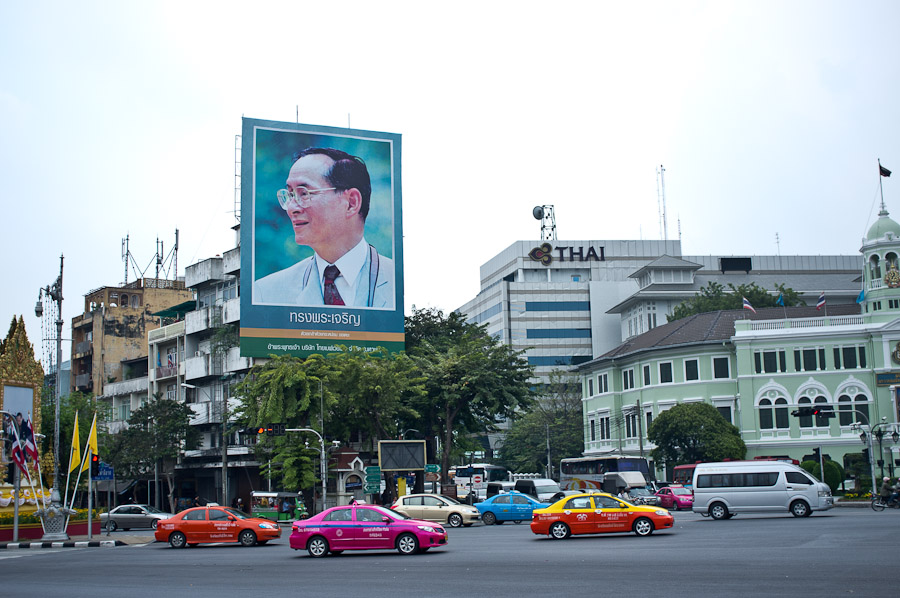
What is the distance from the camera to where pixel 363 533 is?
24766mm

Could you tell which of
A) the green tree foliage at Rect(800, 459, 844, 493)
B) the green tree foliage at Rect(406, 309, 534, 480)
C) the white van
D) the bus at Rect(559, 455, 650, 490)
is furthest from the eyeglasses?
the green tree foliage at Rect(800, 459, 844, 493)

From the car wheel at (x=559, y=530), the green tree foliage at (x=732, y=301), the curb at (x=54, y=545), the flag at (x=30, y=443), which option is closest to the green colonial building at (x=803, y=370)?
the green tree foliage at (x=732, y=301)

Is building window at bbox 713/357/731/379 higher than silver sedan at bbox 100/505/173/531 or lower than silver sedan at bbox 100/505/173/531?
higher

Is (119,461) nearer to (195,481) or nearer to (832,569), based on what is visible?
(195,481)

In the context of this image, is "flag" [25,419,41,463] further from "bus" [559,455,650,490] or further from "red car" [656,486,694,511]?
"bus" [559,455,650,490]

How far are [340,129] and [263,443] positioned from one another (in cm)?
1995

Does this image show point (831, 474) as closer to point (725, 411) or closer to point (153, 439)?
point (725, 411)

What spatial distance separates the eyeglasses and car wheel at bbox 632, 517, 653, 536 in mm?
34803

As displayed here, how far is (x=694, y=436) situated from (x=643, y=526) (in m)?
38.4

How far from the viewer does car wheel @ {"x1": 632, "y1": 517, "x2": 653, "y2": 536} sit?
2748 cm

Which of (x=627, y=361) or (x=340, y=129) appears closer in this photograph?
(x=340, y=129)

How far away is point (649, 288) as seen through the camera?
342ft

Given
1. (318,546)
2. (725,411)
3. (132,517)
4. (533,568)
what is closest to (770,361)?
(725,411)

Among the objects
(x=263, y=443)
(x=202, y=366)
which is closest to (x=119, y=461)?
(x=202, y=366)
